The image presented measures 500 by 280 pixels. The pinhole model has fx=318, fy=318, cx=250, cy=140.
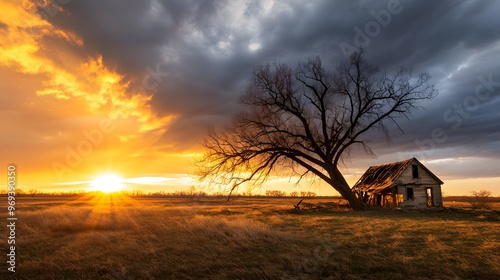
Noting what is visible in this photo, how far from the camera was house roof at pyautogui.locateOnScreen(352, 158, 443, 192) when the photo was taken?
32.1 meters

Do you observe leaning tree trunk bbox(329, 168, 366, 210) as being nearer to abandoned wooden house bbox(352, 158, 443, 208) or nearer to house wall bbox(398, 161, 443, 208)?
abandoned wooden house bbox(352, 158, 443, 208)

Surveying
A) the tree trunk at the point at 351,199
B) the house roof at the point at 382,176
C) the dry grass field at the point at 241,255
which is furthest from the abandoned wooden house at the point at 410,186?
the dry grass field at the point at 241,255

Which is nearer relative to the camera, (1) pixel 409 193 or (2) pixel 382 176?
(1) pixel 409 193

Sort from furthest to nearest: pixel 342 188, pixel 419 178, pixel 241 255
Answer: pixel 419 178, pixel 342 188, pixel 241 255

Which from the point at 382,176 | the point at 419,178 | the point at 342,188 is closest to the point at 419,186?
the point at 419,178

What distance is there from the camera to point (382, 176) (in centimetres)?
3594

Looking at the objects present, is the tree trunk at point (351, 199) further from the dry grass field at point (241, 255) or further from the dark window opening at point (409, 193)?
the dry grass field at point (241, 255)

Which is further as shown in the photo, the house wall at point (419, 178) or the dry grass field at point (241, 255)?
the house wall at point (419, 178)

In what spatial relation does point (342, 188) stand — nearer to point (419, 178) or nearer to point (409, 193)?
point (409, 193)

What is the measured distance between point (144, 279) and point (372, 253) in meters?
6.12

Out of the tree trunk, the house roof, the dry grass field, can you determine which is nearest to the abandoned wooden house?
the house roof

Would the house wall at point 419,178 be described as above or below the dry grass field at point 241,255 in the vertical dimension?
above

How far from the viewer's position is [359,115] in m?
29.0

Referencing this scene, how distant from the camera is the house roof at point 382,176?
3212 centimetres
